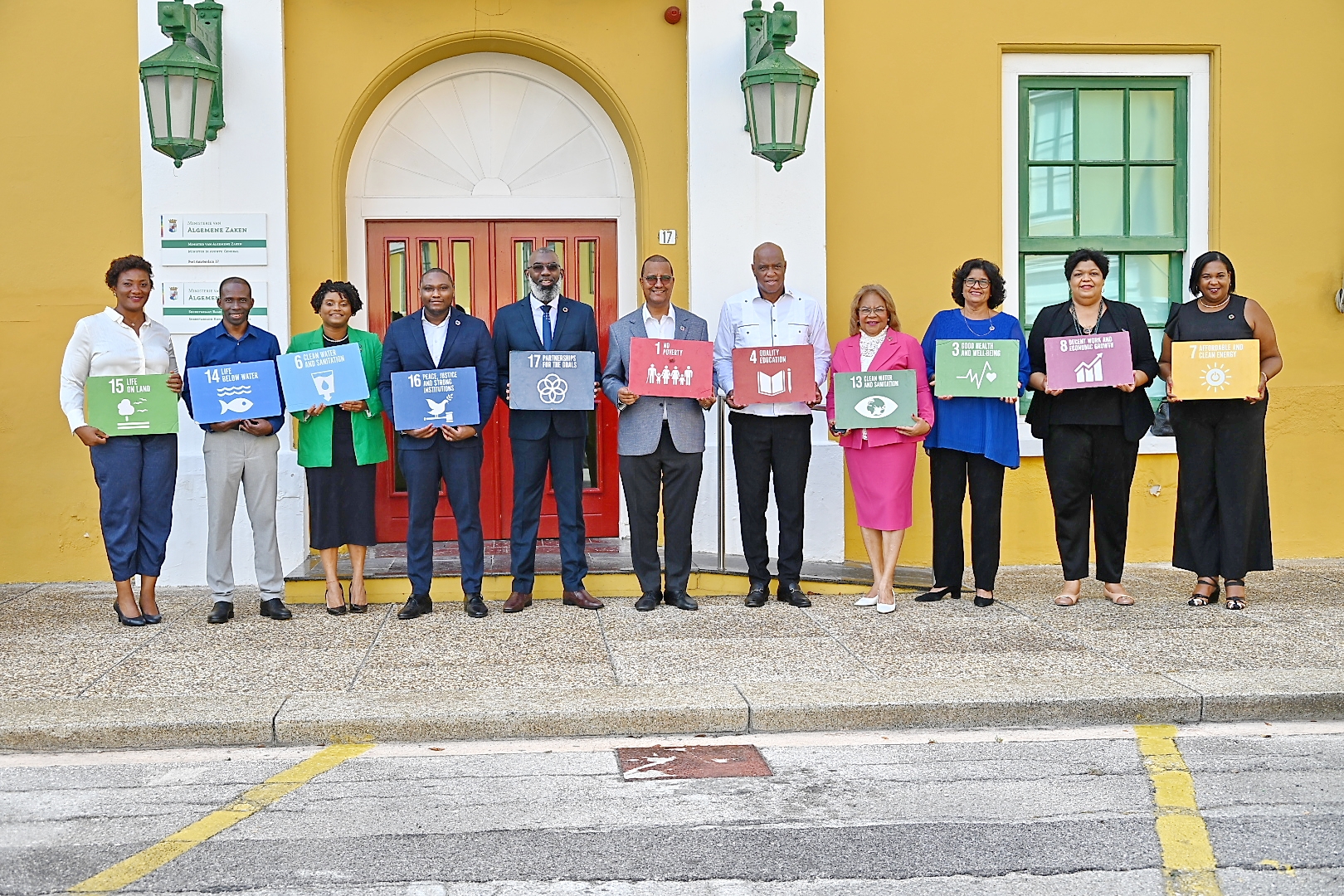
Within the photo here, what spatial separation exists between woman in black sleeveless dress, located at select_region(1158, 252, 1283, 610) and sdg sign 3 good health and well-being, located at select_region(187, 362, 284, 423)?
5423 mm

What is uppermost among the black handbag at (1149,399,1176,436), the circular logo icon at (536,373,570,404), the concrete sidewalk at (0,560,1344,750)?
the circular logo icon at (536,373,570,404)

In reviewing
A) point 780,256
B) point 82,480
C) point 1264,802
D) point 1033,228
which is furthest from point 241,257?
point 1264,802

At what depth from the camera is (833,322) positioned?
367 inches

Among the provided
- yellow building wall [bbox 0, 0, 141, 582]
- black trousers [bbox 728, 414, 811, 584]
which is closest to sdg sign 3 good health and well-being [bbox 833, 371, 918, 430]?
black trousers [bbox 728, 414, 811, 584]

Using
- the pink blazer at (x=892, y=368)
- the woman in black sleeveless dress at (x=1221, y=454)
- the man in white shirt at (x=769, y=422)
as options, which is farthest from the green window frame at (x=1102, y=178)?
the man in white shirt at (x=769, y=422)

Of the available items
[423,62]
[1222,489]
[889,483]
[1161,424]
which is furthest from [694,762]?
[423,62]

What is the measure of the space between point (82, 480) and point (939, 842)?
707cm

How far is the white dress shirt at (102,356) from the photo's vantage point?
24.2 ft

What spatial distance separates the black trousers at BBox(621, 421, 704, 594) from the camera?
307 inches

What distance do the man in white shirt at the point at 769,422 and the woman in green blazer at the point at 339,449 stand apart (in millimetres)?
2132

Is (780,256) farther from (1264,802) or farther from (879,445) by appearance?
(1264,802)

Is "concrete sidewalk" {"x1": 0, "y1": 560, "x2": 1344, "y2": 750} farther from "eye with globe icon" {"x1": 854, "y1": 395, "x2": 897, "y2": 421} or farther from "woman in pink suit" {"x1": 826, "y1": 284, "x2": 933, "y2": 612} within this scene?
"eye with globe icon" {"x1": 854, "y1": 395, "x2": 897, "y2": 421}

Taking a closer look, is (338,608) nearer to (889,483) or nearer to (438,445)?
(438,445)

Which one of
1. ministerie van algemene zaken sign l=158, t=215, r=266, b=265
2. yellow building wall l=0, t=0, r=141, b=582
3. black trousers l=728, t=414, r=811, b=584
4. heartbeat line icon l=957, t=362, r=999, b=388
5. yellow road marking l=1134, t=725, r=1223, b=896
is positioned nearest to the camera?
yellow road marking l=1134, t=725, r=1223, b=896
